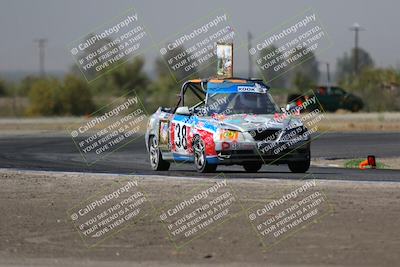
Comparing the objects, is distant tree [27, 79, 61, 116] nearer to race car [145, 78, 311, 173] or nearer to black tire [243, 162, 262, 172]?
race car [145, 78, 311, 173]

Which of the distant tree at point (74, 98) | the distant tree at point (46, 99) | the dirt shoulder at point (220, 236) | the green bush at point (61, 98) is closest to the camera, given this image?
the dirt shoulder at point (220, 236)

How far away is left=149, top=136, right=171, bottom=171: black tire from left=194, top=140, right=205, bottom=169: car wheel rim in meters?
1.71

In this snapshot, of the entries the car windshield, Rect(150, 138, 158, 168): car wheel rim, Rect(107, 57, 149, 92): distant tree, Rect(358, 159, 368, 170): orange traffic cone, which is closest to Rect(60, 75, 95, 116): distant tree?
Rect(107, 57, 149, 92): distant tree

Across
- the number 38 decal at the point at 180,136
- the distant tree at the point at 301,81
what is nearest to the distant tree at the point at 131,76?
the distant tree at the point at 301,81

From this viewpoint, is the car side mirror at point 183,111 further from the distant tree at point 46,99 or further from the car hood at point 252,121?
the distant tree at point 46,99

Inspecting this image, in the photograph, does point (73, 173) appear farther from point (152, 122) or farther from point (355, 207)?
point (355, 207)

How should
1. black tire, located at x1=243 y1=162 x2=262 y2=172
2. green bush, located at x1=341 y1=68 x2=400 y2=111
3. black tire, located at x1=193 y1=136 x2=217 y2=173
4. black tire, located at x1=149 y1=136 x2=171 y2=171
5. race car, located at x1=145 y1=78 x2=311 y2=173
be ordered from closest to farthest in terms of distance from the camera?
1. race car, located at x1=145 y1=78 x2=311 y2=173
2. black tire, located at x1=193 y1=136 x2=217 y2=173
3. black tire, located at x1=243 y1=162 x2=262 y2=172
4. black tire, located at x1=149 y1=136 x2=171 y2=171
5. green bush, located at x1=341 y1=68 x2=400 y2=111

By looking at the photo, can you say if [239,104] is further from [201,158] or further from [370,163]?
[370,163]

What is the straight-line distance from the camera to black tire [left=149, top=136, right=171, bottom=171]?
21.4 metres

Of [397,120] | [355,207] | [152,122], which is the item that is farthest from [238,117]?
Answer: [397,120]

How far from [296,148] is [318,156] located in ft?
26.9

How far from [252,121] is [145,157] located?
9.11 meters

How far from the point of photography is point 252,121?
1911 centimetres

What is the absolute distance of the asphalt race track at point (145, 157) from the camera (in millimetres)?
19453
